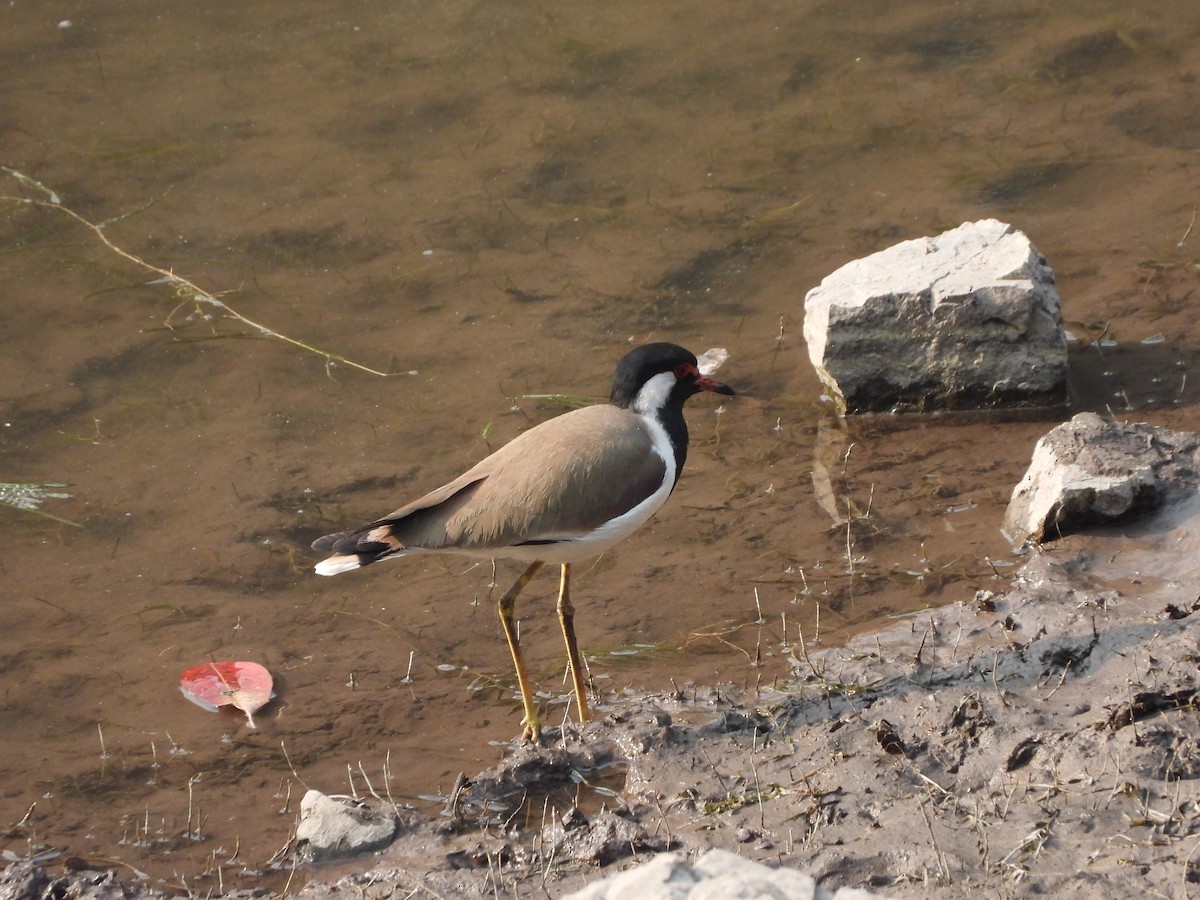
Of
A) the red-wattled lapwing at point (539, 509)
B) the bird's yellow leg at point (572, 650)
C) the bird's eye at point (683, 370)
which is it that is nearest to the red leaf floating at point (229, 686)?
the red-wattled lapwing at point (539, 509)

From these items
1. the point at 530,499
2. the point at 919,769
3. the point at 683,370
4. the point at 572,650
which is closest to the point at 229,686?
the point at 572,650

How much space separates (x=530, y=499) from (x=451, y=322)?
3311 mm

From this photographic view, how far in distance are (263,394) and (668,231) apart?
9.02 feet

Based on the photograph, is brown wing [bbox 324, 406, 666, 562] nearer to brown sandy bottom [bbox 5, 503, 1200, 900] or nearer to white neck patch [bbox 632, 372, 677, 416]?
white neck patch [bbox 632, 372, 677, 416]

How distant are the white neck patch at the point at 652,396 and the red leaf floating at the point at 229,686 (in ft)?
6.05

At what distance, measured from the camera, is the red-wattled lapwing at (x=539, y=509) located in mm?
4961

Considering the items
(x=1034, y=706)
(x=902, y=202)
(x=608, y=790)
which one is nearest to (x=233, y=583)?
(x=608, y=790)

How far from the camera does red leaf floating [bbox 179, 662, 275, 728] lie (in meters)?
5.45

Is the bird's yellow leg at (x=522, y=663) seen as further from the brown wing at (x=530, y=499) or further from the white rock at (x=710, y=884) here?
the white rock at (x=710, y=884)

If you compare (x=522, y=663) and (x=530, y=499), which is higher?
(x=530, y=499)

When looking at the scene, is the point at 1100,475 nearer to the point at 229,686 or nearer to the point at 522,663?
the point at 522,663

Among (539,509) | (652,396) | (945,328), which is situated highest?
(652,396)

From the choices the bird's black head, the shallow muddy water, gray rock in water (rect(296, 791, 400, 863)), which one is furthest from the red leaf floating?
the bird's black head

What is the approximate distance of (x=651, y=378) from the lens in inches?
213
